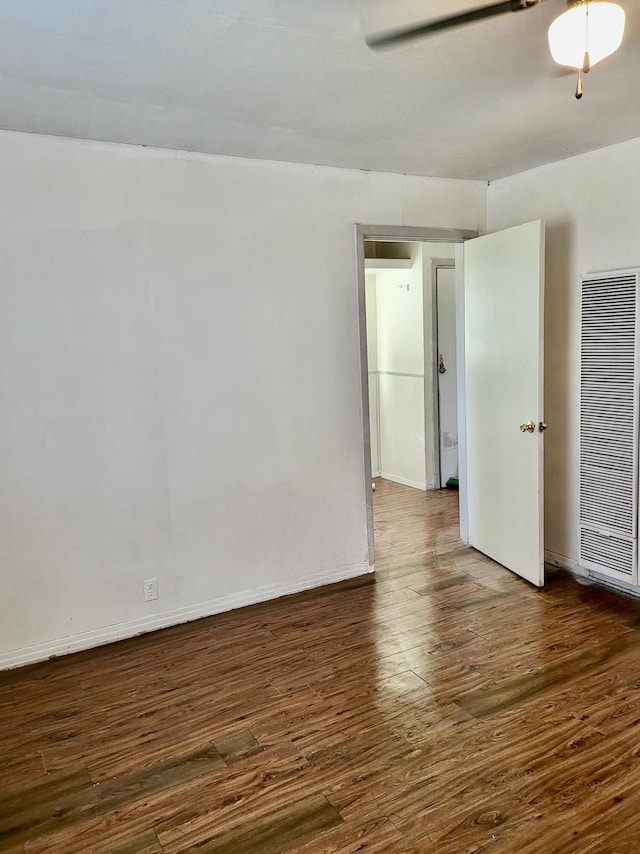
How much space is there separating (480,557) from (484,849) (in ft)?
7.77

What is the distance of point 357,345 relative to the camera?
3.70 metres

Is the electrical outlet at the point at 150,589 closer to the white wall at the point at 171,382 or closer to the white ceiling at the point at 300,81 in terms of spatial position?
the white wall at the point at 171,382

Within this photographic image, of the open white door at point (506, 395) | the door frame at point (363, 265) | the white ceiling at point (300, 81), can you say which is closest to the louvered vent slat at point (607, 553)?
the open white door at point (506, 395)

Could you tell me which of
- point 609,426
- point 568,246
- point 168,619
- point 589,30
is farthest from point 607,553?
point 589,30

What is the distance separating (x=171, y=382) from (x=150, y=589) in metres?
1.09

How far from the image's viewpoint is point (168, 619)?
3.27 m

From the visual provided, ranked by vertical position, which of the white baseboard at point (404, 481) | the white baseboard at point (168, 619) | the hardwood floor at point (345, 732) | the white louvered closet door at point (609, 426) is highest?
the white louvered closet door at point (609, 426)

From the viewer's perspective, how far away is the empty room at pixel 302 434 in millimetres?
1939

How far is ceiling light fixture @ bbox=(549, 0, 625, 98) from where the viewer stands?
5.17ft

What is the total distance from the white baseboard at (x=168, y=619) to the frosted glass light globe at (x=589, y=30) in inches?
114

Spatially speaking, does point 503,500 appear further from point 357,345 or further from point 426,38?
point 426,38

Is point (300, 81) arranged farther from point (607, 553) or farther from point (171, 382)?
point (607, 553)

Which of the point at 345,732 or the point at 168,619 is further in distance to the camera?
A: the point at 168,619

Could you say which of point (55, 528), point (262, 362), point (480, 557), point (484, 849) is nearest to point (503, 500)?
point (480, 557)
